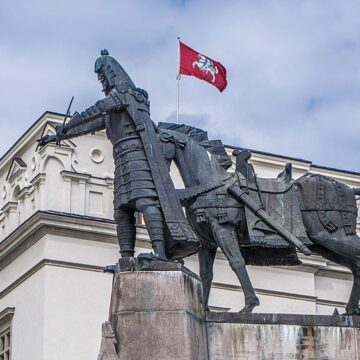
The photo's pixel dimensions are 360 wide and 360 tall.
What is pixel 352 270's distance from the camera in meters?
16.1

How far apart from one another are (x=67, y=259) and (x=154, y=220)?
65.1 feet

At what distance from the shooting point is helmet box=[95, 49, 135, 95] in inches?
623

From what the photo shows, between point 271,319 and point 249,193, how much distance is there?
180cm

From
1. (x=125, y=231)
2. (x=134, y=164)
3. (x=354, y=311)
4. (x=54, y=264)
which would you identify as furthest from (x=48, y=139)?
(x=54, y=264)

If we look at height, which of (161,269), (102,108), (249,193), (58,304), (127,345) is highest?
(58,304)

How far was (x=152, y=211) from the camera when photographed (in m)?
15.0

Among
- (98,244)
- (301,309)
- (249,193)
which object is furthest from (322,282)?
(249,193)

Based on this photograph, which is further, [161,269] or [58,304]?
[58,304]

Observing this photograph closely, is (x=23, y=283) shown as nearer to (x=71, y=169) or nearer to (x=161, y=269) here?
(x=71, y=169)

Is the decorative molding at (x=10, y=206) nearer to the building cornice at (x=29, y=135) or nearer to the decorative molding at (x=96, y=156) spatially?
the building cornice at (x=29, y=135)

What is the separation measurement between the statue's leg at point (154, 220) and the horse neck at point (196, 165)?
35.3 inches

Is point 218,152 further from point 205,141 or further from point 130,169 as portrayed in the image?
point 130,169

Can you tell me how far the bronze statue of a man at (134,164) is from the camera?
1503cm

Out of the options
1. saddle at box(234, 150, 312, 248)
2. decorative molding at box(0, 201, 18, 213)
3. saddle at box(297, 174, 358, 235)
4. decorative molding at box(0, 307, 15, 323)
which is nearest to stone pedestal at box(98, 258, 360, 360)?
saddle at box(234, 150, 312, 248)
